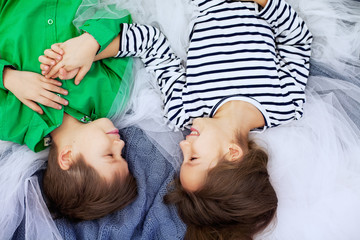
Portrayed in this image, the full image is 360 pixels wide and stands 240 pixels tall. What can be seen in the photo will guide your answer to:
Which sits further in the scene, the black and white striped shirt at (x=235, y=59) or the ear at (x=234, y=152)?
the black and white striped shirt at (x=235, y=59)

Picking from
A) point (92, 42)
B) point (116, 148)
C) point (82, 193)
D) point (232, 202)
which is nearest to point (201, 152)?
point (232, 202)

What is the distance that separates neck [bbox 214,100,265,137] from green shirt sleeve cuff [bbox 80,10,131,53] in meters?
0.46

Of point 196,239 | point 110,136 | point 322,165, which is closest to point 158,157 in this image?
point 110,136

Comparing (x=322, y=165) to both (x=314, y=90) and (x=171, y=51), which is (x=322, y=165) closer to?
(x=314, y=90)

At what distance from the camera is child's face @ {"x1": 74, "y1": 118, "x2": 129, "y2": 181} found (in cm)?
103

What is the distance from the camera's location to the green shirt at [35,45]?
3.59ft

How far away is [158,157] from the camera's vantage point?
120 centimetres

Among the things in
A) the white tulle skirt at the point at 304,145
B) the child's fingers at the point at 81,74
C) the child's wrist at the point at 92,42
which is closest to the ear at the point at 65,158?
the white tulle skirt at the point at 304,145

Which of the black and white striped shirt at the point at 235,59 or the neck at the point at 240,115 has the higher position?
the black and white striped shirt at the point at 235,59

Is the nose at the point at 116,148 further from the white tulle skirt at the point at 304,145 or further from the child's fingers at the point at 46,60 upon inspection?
the child's fingers at the point at 46,60

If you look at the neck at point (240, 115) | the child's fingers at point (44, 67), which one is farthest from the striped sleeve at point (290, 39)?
the child's fingers at point (44, 67)

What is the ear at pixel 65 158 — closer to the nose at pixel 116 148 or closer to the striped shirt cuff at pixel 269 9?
the nose at pixel 116 148

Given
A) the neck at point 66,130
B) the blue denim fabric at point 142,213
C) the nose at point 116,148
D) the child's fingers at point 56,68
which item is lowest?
the blue denim fabric at point 142,213

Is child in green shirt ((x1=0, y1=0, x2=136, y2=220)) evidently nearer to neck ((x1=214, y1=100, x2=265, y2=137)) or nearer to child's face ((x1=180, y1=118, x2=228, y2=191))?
child's face ((x1=180, y1=118, x2=228, y2=191))
